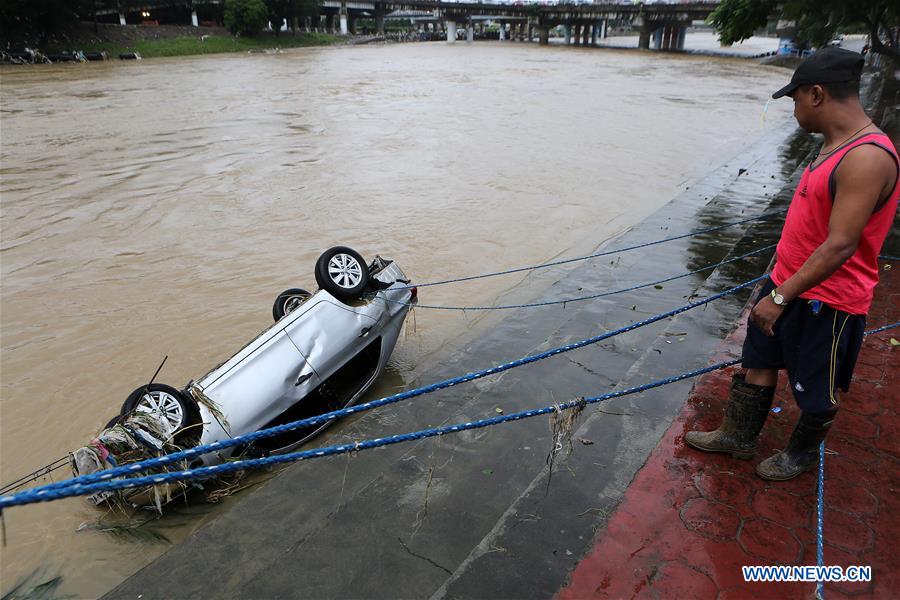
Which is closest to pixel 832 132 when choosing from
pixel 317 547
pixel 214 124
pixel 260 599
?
pixel 317 547

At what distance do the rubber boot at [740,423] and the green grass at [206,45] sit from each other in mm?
59172

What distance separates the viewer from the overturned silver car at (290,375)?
13.3 feet

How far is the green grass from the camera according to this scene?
50844mm

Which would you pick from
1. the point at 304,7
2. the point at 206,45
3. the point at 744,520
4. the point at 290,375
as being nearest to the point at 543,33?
the point at 304,7

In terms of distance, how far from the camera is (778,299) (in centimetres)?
262

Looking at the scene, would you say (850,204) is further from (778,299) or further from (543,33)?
(543,33)

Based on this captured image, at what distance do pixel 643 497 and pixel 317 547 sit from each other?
6.00 ft

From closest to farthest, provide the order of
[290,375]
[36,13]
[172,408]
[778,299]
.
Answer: [778,299] → [172,408] → [290,375] → [36,13]

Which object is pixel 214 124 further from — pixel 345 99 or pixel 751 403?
pixel 751 403

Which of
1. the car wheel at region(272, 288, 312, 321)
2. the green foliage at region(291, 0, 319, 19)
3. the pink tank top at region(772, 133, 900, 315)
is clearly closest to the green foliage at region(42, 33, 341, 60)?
the green foliage at region(291, 0, 319, 19)

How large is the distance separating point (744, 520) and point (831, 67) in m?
2.19

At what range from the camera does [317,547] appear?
10.3ft

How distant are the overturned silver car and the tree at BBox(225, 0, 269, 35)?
67745mm

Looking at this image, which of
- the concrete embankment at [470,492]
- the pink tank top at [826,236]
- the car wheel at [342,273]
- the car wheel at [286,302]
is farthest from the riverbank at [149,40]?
the pink tank top at [826,236]
